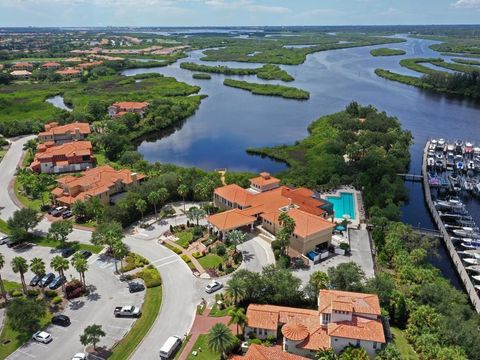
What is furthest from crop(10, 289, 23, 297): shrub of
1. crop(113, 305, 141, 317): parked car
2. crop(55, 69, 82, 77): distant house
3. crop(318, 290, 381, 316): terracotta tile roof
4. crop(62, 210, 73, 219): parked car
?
crop(55, 69, 82, 77): distant house

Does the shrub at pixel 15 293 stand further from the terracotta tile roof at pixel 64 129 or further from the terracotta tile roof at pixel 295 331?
the terracotta tile roof at pixel 64 129

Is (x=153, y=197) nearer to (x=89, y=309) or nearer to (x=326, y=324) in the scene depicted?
(x=89, y=309)

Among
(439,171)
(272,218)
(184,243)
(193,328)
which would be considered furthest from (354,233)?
(439,171)

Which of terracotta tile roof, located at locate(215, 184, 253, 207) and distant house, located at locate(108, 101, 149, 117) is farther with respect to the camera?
distant house, located at locate(108, 101, 149, 117)

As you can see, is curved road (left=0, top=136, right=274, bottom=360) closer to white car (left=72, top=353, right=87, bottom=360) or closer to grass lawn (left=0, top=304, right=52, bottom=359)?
white car (left=72, top=353, right=87, bottom=360)

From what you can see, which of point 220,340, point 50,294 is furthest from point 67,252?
point 220,340
